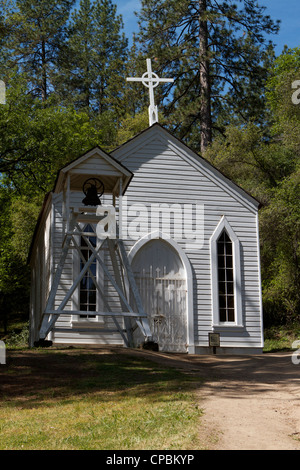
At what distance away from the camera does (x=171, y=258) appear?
18.4m

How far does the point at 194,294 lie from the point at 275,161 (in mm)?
14121

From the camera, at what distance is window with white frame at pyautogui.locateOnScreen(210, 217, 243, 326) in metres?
18.3

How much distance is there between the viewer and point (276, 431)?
7.98m

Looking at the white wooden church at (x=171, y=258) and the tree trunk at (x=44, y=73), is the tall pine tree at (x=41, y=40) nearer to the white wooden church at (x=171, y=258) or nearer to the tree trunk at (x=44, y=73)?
the tree trunk at (x=44, y=73)

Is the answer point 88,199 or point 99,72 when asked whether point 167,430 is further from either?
point 99,72

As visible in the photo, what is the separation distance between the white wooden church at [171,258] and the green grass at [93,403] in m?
4.11

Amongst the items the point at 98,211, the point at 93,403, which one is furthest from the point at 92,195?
the point at 93,403

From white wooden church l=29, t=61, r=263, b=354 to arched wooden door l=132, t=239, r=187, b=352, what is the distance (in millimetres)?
27

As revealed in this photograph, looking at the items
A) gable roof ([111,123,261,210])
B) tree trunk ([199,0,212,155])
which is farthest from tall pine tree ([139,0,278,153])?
gable roof ([111,123,261,210])

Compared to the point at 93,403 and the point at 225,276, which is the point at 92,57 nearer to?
the point at 225,276

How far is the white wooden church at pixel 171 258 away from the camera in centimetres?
1747

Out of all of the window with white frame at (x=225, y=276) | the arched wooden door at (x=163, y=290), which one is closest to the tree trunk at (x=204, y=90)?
the window with white frame at (x=225, y=276)

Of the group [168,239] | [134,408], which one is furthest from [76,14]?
[134,408]

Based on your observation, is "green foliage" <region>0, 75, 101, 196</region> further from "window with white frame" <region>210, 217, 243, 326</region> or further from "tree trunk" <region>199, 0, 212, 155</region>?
"tree trunk" <region>199, 0, 212, 155</region>
